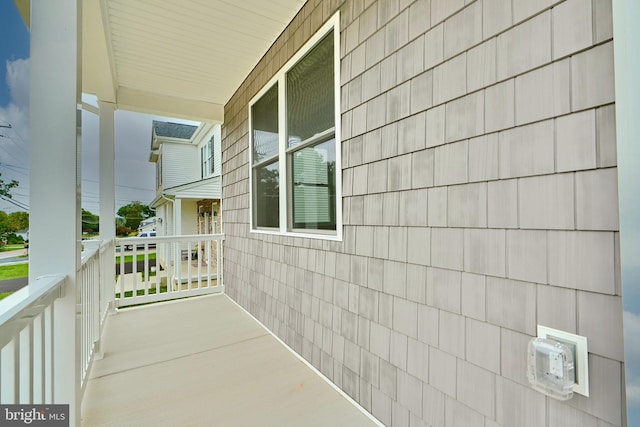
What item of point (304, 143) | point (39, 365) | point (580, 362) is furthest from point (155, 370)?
point (580, 362)

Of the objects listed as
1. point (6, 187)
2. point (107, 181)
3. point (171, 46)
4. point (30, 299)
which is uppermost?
point (171, 46)

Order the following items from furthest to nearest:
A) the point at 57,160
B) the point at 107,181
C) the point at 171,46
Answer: the point at 107,181 < the point at 171,46 < the point at 57,160

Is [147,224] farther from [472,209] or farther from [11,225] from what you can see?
[472,209]

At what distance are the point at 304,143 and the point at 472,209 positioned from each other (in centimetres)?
173

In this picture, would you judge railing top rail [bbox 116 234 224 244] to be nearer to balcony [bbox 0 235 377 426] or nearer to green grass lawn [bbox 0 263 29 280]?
balcony [bbox 0 235 377 426]

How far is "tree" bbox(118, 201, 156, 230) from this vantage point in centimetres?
1751

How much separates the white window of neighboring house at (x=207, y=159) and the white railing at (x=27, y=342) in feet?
27.8

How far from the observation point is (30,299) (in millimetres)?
1099

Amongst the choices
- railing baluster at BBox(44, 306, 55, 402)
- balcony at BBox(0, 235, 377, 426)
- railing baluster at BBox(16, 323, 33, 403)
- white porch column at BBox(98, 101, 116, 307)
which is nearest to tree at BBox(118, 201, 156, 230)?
white porch column at BBox(98, 101, 116, 307)

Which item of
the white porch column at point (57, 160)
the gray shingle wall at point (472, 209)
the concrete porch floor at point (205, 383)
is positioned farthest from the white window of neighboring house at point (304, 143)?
the white porch column at point (57, 160)

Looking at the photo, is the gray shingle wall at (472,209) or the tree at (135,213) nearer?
the gray shingle wall at (472,209)

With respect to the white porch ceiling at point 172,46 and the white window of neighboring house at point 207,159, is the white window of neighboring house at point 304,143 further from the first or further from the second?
the white window of neighboring house at point 207,159

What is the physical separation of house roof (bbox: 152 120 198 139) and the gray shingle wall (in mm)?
11010

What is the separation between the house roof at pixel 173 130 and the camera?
11.7 metres
